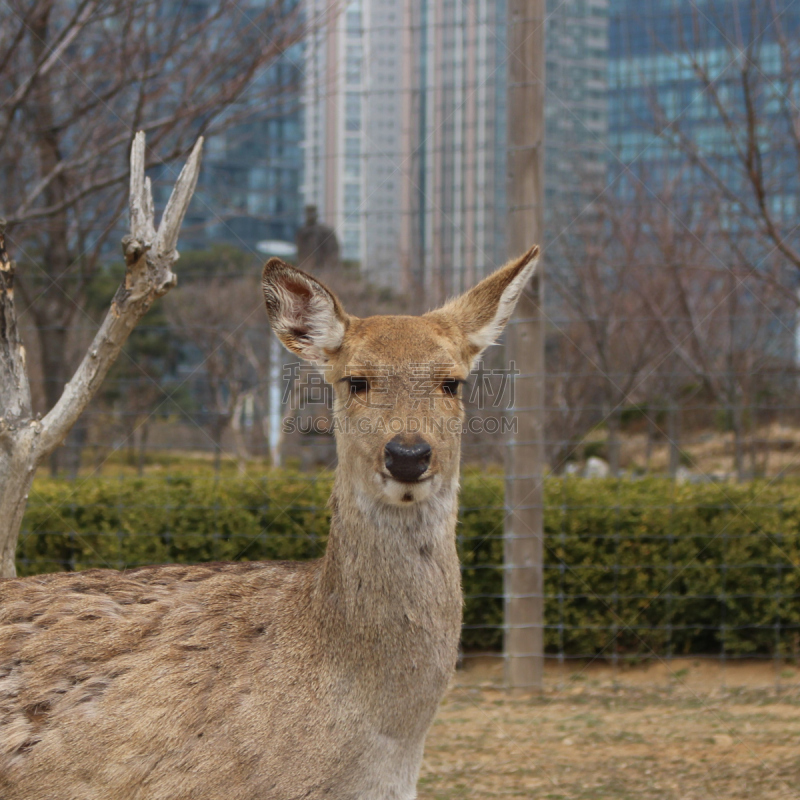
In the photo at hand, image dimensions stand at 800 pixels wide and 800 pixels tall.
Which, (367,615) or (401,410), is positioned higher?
(401,410)

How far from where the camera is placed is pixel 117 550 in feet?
26.9

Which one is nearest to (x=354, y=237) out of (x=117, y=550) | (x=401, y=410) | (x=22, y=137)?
(x=22, y=137)

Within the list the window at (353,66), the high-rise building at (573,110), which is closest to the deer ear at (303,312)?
the window at (353,66)

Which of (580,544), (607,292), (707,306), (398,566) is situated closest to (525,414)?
(580,544)

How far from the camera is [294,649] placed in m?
3.35

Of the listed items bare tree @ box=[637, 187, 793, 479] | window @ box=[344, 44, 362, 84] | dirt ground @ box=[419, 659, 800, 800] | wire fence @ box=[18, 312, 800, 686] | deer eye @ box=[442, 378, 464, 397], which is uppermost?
window @ box=[344, 44, 362, 84]

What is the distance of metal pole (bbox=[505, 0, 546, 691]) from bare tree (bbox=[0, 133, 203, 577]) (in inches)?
136

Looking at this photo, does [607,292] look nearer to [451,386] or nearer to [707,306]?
[707,306]

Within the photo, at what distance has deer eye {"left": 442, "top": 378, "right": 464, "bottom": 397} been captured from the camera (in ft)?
11.4

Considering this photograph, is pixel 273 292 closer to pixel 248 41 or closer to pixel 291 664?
pixel 291 664

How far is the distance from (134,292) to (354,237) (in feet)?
59.7

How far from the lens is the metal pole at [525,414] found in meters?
7.16

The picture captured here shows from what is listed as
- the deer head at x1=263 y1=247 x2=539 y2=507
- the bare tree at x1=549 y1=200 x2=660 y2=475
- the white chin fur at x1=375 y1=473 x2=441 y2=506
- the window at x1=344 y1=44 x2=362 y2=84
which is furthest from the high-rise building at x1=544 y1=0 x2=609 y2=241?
the white chin fur at x1=375 y1=473 x2=441 y2=506

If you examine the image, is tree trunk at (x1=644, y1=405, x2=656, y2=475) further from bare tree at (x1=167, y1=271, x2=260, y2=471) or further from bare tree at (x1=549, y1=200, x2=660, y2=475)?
bare tree at (x1=167, y1=271, x2=260, y2=471)
